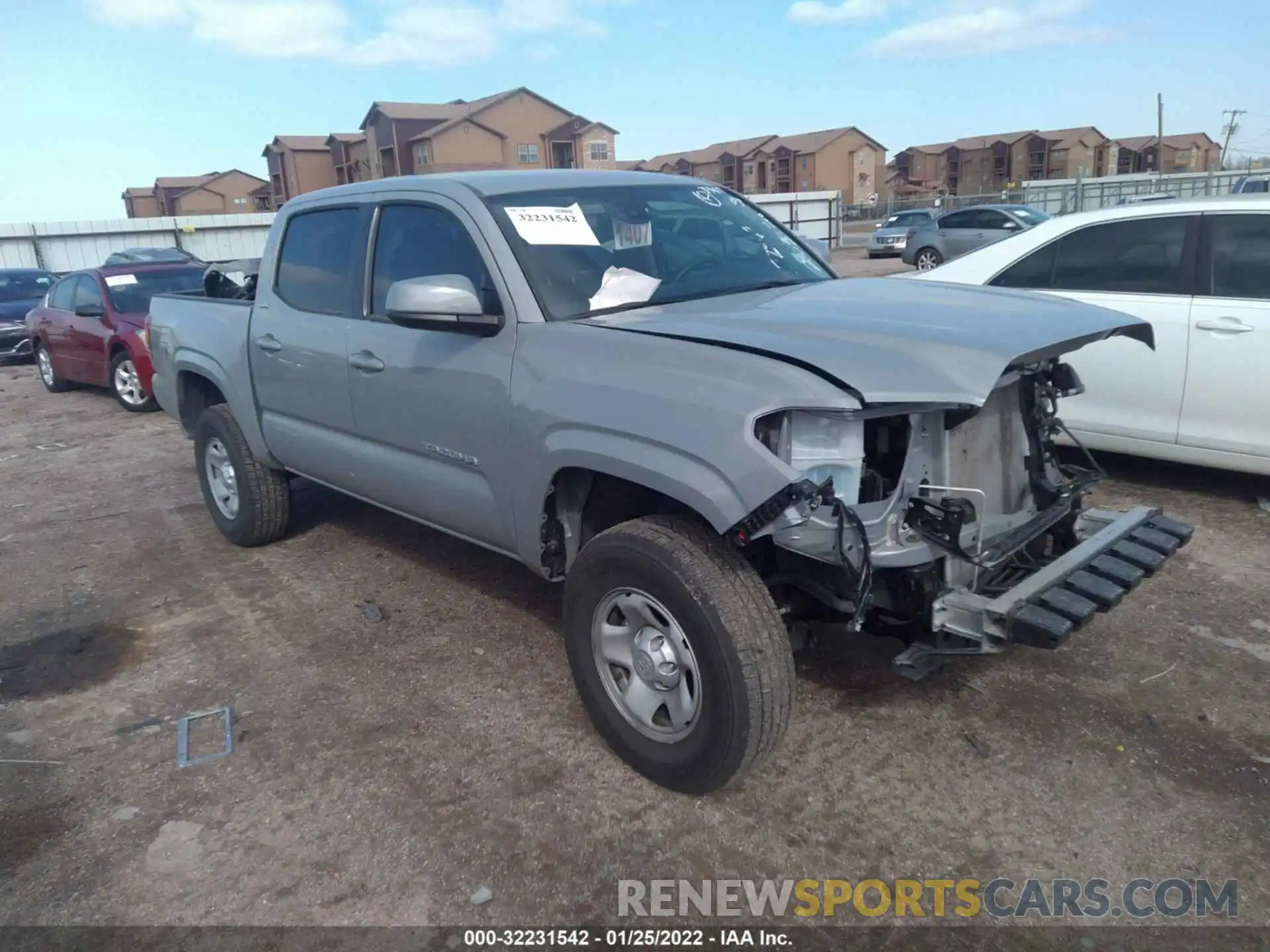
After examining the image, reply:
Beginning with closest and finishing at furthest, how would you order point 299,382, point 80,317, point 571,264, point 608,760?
point 608,760 → point 571,264 → point 299,382 → point 80,317

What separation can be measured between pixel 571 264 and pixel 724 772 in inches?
75.4

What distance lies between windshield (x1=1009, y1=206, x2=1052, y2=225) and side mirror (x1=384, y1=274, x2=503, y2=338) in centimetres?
2019

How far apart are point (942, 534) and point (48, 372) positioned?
12828mm

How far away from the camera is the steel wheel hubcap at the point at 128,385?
10453mm

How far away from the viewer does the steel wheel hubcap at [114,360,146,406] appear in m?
10.5

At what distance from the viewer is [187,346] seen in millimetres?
5574

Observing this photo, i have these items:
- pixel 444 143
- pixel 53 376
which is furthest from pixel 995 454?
pixel 444 143

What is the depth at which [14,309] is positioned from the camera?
49.9 ft

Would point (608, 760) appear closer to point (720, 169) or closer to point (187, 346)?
point (187, 346)

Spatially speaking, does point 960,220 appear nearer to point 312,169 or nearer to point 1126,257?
point 1126,257

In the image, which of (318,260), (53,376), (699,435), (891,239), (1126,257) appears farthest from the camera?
(891,239)

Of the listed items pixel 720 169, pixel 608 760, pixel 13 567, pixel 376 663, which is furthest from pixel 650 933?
pixel 720 169

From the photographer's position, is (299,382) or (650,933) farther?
(299,382)

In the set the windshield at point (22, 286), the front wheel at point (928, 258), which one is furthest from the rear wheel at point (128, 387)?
the front wheel at point (928, 258)
